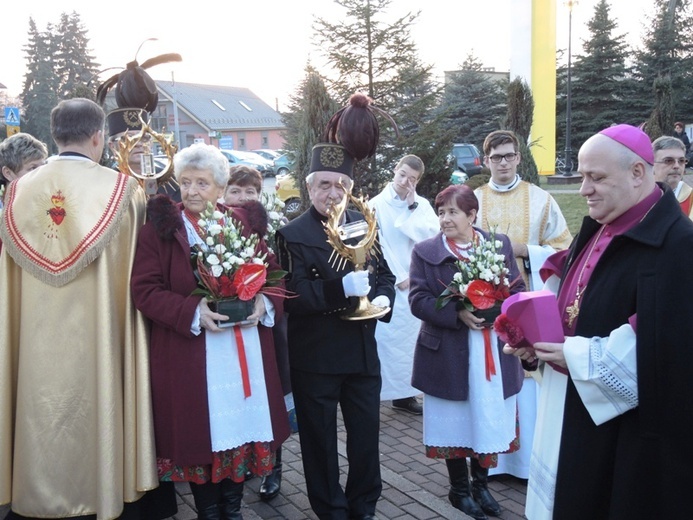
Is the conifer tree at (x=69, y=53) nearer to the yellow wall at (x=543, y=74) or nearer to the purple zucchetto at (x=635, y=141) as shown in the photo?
the yellow wall at (x=543, y=74)

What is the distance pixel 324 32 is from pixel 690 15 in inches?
1548

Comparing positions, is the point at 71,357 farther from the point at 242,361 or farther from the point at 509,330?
the point at 509,330

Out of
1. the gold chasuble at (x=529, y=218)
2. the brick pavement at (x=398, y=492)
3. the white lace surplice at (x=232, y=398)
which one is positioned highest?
the gold chasuble at (x=529, y=218)

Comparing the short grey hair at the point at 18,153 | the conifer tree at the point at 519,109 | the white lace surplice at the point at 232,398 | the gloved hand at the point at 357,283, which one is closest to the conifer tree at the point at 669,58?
the conifer tree at the point at 519,109

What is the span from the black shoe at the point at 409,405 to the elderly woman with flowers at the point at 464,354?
202 centimetres

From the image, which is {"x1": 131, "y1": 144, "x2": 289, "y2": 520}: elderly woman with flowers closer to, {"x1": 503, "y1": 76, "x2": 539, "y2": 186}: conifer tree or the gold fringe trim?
the gold fringe trim

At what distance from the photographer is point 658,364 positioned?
2645 millimetres

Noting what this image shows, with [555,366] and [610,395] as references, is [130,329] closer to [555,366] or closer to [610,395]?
[555,366]

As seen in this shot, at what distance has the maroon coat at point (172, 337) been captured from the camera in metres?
3.67

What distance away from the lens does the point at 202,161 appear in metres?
3.87

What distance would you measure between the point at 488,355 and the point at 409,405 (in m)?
2.45

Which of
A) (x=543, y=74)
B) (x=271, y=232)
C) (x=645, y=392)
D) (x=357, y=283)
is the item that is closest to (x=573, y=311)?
(x=645, y=392)

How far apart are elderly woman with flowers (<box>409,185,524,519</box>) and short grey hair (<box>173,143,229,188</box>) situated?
141cm

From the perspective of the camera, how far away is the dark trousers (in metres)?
4.03
